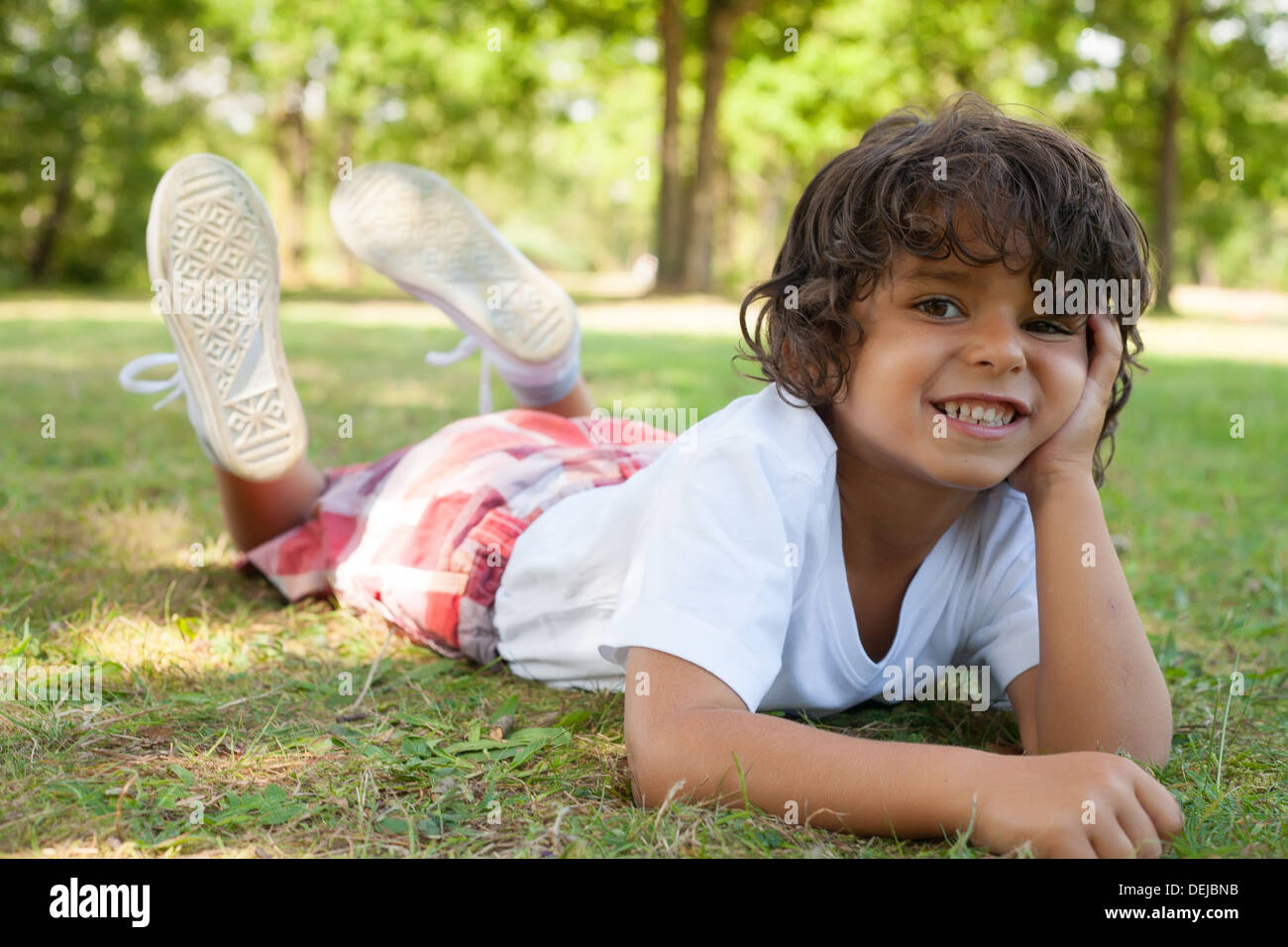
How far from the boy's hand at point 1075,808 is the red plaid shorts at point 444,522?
118cm

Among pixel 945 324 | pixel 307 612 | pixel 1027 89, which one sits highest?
pixel 1027 89

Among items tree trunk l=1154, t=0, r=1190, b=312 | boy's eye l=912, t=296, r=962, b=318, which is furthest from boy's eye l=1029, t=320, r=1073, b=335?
tree trunk l=1154, t=0, r=1190, b=312

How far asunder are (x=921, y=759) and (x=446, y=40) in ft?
61.6

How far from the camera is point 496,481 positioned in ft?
8.27

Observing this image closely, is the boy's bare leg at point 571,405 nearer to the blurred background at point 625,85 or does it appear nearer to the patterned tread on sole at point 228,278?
the patterned tread on sole at point 228,278

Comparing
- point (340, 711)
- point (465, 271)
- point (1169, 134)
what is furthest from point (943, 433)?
point (1169, 134)

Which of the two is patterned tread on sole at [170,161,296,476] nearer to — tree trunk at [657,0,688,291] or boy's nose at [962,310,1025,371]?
boy's nose at [962,310,1025,371]

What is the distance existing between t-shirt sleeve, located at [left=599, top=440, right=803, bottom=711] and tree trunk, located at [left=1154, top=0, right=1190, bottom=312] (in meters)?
17.2

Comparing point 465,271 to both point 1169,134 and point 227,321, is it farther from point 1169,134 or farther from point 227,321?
point 1169,134

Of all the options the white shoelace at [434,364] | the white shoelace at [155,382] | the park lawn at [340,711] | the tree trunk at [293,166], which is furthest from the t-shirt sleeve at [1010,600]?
the tree trunk at [293,166]

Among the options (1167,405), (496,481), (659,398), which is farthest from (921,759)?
(1167,405)

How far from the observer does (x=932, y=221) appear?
168 cm
